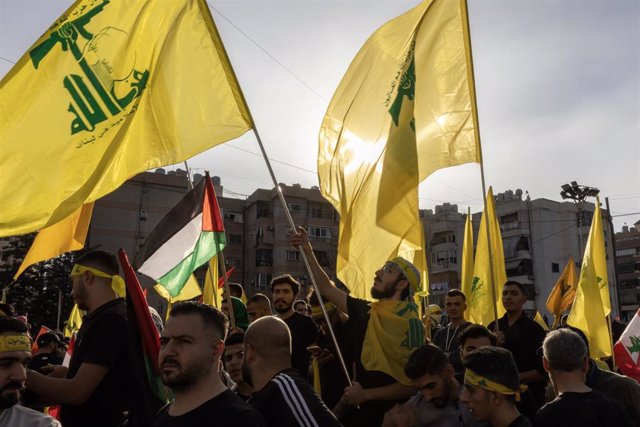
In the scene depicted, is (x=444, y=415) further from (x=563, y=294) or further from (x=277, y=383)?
(x=563, y=294)

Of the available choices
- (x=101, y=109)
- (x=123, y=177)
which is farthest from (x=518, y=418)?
(x=101, y=109)

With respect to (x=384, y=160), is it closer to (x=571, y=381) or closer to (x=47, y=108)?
(x=571, y=381)

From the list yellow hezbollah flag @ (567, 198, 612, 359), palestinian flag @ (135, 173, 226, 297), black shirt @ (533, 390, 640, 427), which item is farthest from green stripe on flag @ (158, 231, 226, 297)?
yellow hezbollah flag @ (567, 198, 612, 359)

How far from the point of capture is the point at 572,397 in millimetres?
3979

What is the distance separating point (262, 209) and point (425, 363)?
57712mm

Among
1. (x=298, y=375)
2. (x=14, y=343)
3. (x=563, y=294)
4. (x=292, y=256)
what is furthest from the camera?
(x=292, y=256)

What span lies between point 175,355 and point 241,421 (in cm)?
53

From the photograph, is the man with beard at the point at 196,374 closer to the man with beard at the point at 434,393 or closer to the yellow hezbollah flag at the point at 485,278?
the man with beard at the point at 434,393

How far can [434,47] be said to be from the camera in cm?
627

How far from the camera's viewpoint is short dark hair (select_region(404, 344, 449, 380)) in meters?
4.33

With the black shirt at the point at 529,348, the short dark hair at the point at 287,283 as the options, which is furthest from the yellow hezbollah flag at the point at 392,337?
the black shirt at the point at 529,348

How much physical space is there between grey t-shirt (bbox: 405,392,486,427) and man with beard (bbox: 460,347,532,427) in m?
0.36

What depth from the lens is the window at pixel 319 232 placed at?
198 feet

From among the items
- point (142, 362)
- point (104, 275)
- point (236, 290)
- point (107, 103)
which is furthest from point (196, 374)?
point (236, 290)
